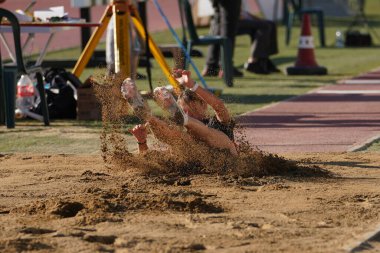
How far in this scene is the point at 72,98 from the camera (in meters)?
13.1

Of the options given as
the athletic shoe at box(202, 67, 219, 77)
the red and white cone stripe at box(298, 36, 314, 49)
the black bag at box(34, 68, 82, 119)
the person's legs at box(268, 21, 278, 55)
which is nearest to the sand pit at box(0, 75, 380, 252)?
the black bag at box(34, 68, 82, 119)

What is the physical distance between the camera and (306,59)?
61.9ft

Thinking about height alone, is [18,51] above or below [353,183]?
above

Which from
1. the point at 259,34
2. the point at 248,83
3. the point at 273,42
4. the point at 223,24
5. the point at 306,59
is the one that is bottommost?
the point at 248,83

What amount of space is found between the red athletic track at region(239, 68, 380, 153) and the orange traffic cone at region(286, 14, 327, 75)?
8.09 feet

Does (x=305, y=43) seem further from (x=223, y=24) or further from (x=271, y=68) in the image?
(x=223, y=24)

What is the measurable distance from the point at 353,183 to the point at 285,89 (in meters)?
8.11

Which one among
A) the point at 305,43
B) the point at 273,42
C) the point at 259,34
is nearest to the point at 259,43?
the point at 259,34

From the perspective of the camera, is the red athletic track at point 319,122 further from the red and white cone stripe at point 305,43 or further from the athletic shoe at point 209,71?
the red and white cone stripe at point 305,43

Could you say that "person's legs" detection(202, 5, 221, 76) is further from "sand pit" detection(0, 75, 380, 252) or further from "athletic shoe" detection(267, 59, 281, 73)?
"sand pit" detection(0, 75, 380, 252)

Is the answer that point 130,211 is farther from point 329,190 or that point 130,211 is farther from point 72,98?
point 72,98

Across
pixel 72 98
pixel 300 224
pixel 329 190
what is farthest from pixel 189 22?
pixel 300 224

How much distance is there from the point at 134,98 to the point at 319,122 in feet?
13.5

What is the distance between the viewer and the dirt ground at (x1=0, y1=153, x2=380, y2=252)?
21.2 ft
